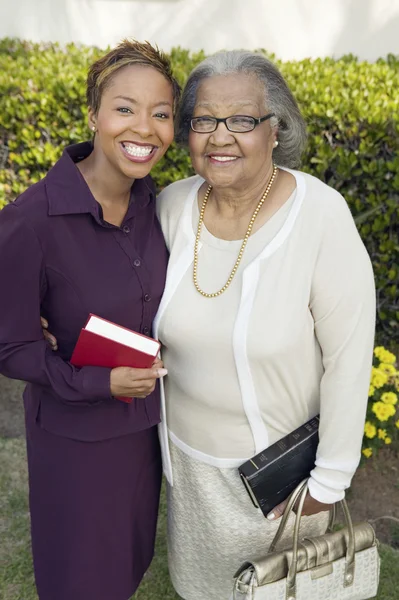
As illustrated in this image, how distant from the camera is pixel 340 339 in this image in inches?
78.9

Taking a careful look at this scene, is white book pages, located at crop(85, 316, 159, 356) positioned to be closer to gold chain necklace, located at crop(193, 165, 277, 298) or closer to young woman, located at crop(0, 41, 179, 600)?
young woman, located at crop(0, 41, 179, 600)

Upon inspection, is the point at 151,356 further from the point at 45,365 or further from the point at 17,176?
the point at 17,176

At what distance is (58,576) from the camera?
2.39m

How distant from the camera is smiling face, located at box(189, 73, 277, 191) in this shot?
199cm

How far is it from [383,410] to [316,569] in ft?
5.78

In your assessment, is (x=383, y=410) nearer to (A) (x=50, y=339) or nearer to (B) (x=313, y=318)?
(B) (x=313, y=318)

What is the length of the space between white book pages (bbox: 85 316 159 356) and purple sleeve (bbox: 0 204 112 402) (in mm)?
157

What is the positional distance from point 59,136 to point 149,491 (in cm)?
297

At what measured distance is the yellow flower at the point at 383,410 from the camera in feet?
11.7

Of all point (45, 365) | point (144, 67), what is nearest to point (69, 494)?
point (45, 365)

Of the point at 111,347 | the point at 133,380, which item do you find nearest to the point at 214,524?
the point at 133,380

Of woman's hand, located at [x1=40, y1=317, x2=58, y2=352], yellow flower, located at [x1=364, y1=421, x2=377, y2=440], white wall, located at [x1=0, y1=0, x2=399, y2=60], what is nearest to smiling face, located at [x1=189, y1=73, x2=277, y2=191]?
woman's hand, located at [x1=40, y1=317, x2=58, y2=352]

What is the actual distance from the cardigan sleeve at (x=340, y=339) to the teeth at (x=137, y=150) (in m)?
0.60

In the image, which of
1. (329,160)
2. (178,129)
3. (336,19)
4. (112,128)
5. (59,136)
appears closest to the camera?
(112,128)
